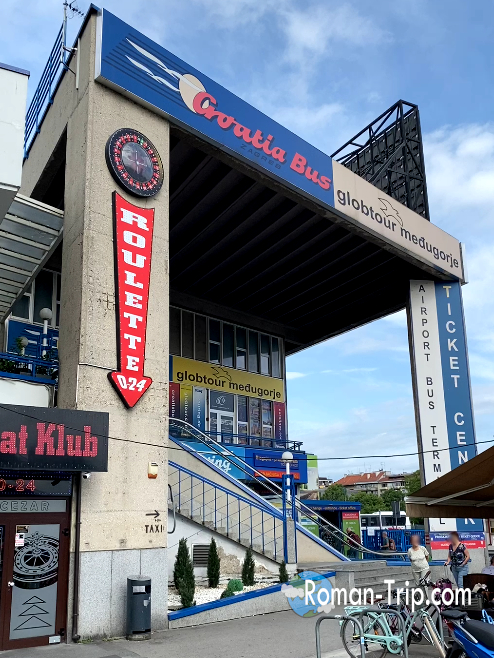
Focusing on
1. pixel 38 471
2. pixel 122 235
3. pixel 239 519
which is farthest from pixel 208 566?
pixel 122 235

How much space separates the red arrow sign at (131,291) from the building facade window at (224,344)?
1327cm

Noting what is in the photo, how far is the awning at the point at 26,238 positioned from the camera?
13.1 metres

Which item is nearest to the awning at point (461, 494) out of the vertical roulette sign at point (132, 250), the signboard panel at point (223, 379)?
the vertical roulette sign at point (132, 250)

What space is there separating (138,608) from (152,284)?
638 cm

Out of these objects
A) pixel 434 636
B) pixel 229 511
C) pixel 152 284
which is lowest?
pixel 434 636

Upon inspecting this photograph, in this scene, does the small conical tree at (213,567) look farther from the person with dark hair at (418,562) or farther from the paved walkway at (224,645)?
the person with dark hair at (418,562)

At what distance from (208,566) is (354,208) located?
38.9 ft

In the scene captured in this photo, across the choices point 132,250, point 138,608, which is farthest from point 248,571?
point 132,250

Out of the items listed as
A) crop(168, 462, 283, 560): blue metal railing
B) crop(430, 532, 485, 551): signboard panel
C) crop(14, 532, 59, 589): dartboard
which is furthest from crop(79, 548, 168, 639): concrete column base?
crop(430, 532, 485, 551): signboard panel

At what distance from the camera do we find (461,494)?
1086 centimetres

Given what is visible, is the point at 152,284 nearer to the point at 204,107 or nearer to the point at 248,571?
the point at 204,107

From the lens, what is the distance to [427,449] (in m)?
22.8

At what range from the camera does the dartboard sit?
10.7 metres

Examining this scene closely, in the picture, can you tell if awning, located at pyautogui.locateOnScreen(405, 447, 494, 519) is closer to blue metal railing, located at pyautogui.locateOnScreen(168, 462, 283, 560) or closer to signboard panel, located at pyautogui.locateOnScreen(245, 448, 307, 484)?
blue metal railing, located at pyautogui.locateOnScreen(168, 462, 283, 560)
